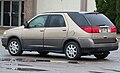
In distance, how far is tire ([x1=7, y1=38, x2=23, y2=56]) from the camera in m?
16.2

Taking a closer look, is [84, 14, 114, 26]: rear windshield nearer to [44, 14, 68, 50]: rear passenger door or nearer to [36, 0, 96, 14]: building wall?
[44, 14, 68, 50]: rear passenger door

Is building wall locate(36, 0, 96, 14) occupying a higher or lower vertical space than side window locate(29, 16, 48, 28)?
higher

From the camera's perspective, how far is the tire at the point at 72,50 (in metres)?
14.7

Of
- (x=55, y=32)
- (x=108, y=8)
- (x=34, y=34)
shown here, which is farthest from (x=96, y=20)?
(x=108, y=8)

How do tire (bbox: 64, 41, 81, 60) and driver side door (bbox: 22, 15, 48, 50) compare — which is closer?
tire (bbox: 64, 41, 81, 60)

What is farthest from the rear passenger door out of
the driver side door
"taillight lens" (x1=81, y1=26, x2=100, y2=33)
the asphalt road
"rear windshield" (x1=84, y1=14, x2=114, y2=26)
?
"rear windshield" (x1=84, y1=14, x2=114, y2=26)

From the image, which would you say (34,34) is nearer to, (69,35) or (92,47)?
(69,35)

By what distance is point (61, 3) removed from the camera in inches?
1582

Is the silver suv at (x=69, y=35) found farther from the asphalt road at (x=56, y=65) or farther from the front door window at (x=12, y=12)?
the front door window at (x=12, y=12)

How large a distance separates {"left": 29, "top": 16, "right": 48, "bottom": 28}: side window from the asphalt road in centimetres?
118

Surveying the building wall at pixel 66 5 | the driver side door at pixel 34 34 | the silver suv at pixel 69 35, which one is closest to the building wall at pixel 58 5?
the building wall at pixel 66 5

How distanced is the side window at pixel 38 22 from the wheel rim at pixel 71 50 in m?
1.51

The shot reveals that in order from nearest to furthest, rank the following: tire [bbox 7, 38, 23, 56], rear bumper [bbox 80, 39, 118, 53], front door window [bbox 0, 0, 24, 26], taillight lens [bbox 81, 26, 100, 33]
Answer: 1. rear bumper [bbox 80, 39, 118, 53]
2. taillight lens [bbox 81, 26, 100, 33]
3. tire [bbox 7, 38, 23, 56]
4. front door window [bbox 0, 0, 24, 26]

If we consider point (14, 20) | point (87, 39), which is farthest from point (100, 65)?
point (14, 20)
